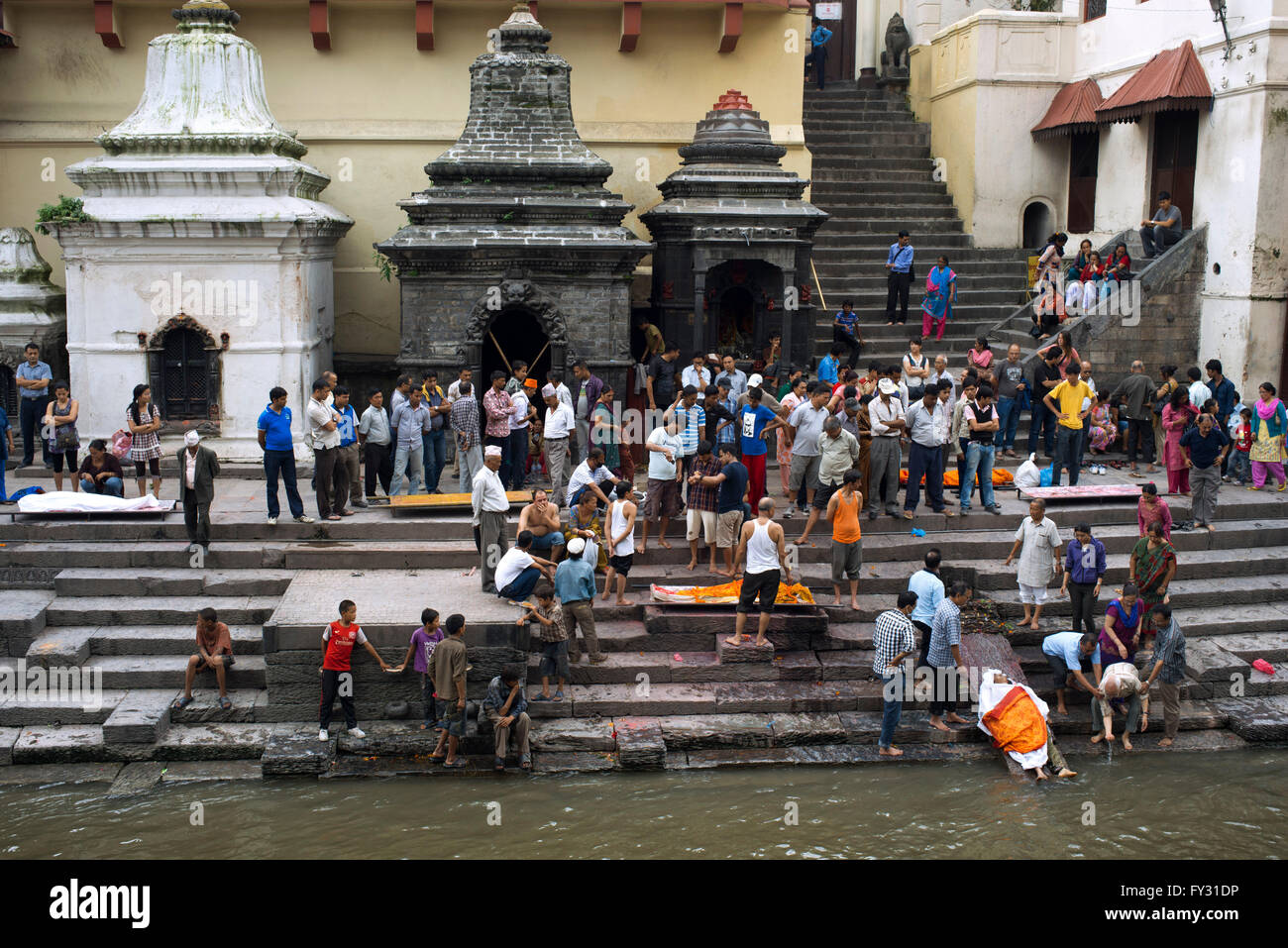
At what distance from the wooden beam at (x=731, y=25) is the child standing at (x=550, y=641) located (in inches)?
414

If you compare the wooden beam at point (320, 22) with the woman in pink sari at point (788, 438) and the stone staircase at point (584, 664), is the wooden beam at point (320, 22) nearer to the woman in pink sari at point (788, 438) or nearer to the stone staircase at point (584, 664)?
the stone staircase at point (584, 664)

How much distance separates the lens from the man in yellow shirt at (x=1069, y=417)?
1435 centimetres

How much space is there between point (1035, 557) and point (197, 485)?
26.2 ft

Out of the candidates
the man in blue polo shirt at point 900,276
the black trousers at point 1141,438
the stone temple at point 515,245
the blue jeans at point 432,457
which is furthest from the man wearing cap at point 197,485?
the black trousers at point 1141,438

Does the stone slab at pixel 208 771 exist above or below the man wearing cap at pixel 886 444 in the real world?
below

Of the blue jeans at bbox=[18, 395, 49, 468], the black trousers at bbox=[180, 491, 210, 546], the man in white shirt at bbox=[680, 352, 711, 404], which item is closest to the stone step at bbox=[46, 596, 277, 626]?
the black trousers at bbox=[180, 491, 210, 546]

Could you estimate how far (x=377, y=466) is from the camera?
13.9 meters

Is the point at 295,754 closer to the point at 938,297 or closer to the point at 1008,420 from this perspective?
the point at 1008,420

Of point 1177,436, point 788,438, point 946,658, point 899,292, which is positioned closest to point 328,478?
point 788,438

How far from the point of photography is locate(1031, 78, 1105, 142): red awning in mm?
19234

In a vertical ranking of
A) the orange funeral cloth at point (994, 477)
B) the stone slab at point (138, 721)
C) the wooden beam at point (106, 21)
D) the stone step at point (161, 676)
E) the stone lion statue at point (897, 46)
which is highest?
the stone lion statue at point (897, 46)

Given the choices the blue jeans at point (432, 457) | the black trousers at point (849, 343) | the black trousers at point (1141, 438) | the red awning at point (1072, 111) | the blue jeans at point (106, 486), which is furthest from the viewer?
the red awning at point (1072, 111)

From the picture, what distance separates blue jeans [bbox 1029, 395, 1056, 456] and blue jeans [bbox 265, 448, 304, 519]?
328 inches

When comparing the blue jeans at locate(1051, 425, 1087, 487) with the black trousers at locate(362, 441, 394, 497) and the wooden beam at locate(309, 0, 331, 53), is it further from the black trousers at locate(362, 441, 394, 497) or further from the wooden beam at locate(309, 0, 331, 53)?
the wooden beam at locate(309, 0, 331, 53)
